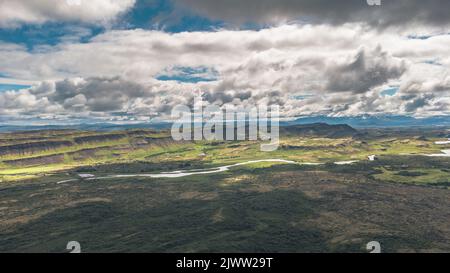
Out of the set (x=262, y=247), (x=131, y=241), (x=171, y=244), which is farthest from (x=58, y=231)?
(x=262, y=247)
